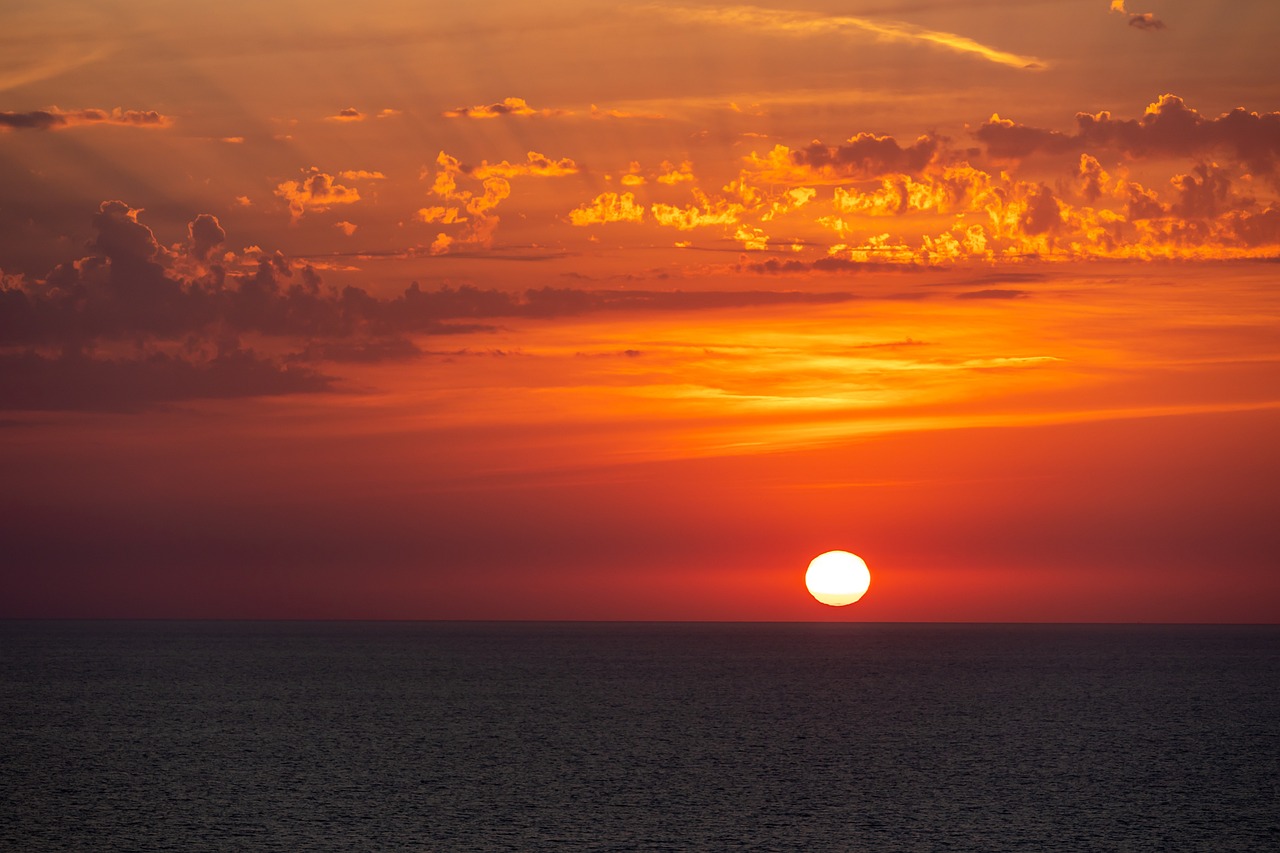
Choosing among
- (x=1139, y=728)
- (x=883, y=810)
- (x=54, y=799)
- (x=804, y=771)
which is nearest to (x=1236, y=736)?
(x=1139, y=728)

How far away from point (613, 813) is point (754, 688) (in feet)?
242

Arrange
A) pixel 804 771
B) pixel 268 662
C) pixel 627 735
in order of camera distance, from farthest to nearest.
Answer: pixel 268 662, pixel 627 735, pixel 804 771

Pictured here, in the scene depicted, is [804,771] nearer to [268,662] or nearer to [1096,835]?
[1096,835]

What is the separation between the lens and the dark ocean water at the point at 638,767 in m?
43.9

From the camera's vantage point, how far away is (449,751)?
6744cm

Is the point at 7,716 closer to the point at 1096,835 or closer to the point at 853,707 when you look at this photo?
the point at 853,707

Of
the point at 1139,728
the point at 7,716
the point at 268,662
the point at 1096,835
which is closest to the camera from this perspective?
the point at 1096,835

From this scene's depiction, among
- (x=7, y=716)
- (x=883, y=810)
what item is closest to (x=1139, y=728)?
(x=883, y=810)

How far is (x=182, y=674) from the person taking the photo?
14938cm

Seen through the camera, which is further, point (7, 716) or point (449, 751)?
point (7, 716)

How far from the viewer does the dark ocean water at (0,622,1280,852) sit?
4394 centimetres

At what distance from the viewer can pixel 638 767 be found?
6059 cm

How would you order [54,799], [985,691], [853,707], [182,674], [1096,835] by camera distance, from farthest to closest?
1. [182,674]
2. [985,691]
3. [853,707]
4. [54,799]
5. [1096,835]

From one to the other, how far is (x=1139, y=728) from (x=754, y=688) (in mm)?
42705
